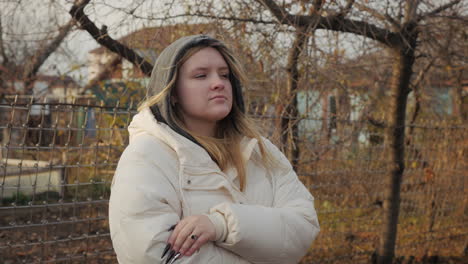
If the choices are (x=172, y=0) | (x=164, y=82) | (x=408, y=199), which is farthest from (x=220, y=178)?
(x=408, y=199)

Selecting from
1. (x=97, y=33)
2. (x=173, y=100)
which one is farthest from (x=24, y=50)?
(x=173, y=100)

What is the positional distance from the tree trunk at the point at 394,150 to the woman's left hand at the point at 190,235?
11.0 ft

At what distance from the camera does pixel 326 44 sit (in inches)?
155

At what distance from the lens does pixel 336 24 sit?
3988 millimetres

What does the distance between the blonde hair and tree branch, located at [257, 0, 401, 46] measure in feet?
5.48

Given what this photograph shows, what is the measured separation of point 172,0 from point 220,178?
2.25 meters

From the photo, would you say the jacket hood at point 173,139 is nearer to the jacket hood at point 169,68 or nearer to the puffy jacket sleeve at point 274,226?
the jacket hood at point 169,68

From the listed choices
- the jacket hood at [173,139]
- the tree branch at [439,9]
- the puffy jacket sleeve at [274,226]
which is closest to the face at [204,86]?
the jacket hood at [173,139]

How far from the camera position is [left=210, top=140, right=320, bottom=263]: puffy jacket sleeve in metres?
1.70

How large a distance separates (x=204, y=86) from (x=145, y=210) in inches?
24.0

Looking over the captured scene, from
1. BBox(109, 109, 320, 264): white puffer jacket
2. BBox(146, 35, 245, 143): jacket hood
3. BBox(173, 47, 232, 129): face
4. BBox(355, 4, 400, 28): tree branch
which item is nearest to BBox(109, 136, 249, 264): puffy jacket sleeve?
BBox(109, 109, 320, 264): white puffer jacket

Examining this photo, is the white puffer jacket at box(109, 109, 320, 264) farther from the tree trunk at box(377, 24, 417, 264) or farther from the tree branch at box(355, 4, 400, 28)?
the tree trunk at box(377, 24, 417, 264)

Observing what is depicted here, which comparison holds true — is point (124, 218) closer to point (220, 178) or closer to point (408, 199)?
point (220, 178)

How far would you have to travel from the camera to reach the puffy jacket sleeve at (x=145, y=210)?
1578 millimetres
